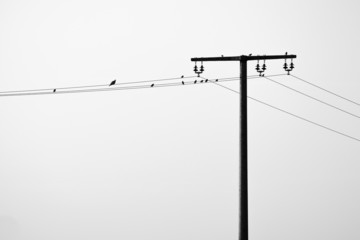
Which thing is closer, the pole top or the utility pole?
the utility pole

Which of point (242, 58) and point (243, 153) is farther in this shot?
point (242, 58)

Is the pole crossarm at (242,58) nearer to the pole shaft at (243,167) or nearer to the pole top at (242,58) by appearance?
the pole top at (242,58)

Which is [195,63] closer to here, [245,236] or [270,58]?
[270,58]

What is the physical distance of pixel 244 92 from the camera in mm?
21500

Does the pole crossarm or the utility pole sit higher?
the pole crossarm

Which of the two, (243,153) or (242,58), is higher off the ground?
(242,58)

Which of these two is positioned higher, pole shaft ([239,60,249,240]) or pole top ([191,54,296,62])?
pole top ([191,54,296,62])

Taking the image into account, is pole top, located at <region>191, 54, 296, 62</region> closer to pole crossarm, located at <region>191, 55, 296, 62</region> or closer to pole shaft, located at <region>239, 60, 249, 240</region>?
pole crossarm, located at <region>191, 55, 296, 62</region>

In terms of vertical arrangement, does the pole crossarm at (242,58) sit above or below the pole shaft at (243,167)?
above

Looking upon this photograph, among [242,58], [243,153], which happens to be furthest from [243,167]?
[242,58]

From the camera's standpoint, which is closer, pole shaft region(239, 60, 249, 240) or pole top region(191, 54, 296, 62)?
pole shaft region(239, 60, 249, 240)

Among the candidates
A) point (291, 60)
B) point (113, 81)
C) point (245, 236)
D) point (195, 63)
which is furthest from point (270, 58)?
point (113, 81)

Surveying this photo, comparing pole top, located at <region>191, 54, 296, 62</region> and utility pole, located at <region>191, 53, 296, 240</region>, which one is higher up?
pole top, located at <region>191, 54, 296, 62</region>

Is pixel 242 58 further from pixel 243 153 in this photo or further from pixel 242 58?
pixel 243 153
